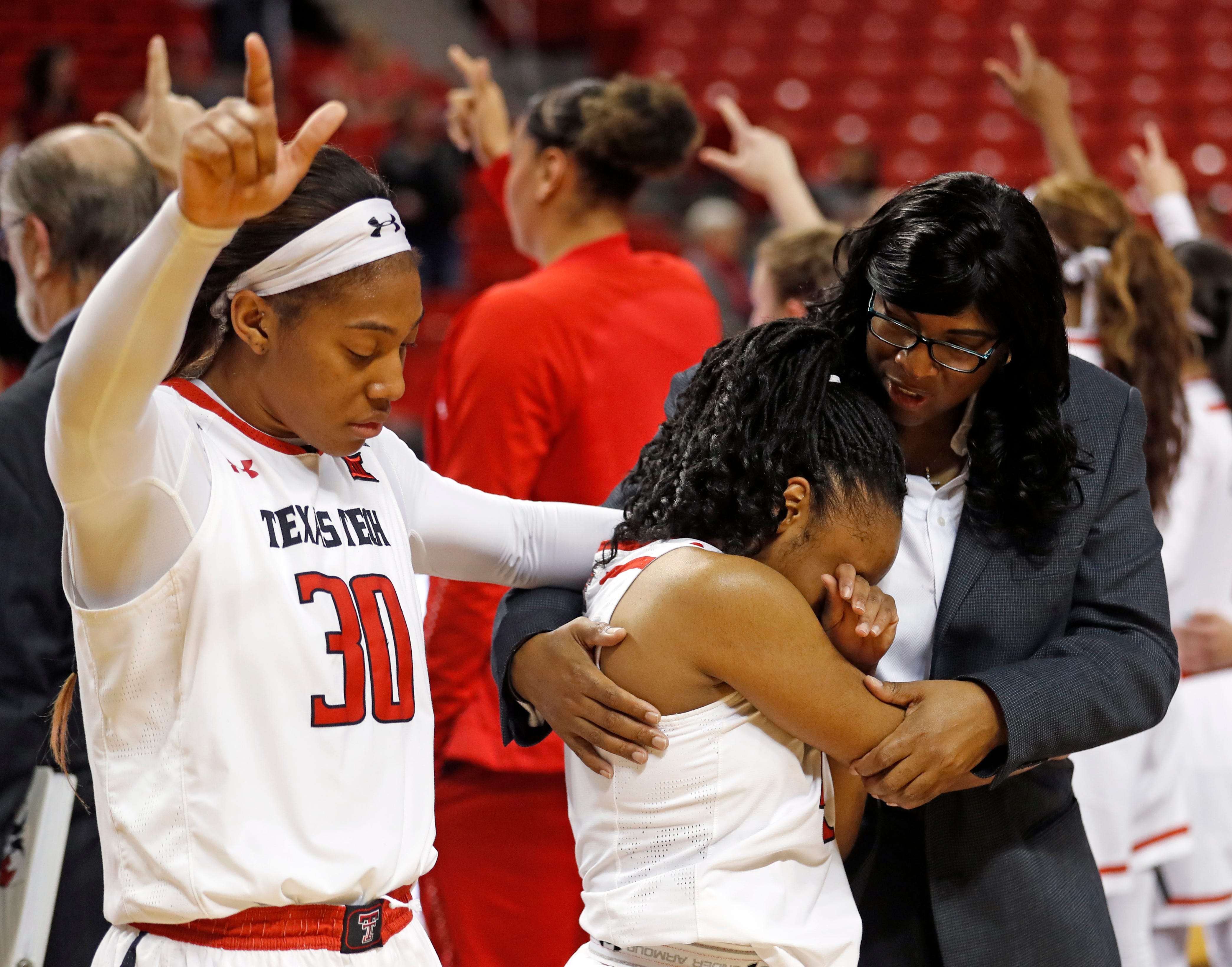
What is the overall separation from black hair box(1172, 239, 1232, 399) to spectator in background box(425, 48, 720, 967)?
168cm

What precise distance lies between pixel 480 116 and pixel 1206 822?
2.51 m

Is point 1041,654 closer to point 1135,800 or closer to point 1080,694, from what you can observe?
point 1080,694

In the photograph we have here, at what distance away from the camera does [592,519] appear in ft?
6.46

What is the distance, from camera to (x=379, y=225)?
1604 mm

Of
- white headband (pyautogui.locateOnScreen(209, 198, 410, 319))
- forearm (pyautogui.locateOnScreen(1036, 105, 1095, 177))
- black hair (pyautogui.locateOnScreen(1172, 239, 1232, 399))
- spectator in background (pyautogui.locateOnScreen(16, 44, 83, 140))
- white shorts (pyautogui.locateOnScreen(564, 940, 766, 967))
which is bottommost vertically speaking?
spectator in background (pyautogui.locateOnScreen(16, 44, 83, 140))

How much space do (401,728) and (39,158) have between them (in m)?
1.55

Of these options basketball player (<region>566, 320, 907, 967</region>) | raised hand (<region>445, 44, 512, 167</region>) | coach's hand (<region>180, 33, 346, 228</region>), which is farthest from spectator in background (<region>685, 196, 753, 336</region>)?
coach's hand (<region>180, 33, 346, 228</region>)

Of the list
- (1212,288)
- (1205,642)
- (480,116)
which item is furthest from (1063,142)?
(480,116)

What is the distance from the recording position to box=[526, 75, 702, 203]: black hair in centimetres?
295

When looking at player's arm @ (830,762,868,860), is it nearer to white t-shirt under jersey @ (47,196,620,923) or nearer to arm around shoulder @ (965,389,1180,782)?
arm around shoulder @ (965,389,1180,782)

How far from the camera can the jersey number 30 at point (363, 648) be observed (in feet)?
5.04

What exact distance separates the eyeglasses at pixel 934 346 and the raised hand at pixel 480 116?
1.67m

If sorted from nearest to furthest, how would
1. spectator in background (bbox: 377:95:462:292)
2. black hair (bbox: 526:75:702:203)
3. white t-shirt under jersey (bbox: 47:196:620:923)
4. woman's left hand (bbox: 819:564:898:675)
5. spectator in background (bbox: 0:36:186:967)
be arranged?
white t-shirt under jersey (bbox: 47:196:620:923) < woman's left hand (bbox: 819:564:898:675) < spectator in background (bbox: 0:36:186:967) < black hair (bbox: 526:75:702:203) < spectator in background (bbox: 377:95:462:292)

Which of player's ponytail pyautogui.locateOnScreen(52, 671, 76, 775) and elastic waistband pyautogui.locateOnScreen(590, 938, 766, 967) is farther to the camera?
player's ponytail pyautogui.locateOnScreen(52, 671, 76, 775)
